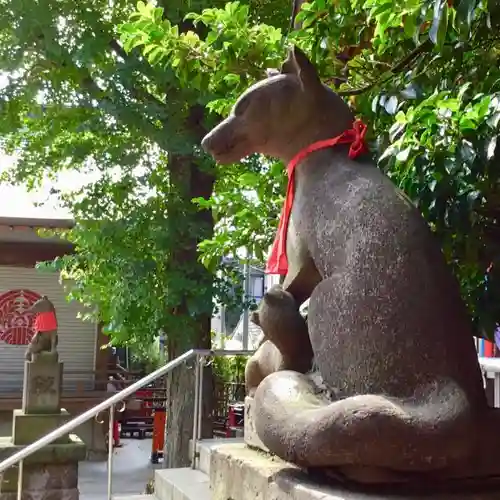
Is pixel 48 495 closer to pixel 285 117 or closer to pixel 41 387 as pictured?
pixel 41 387

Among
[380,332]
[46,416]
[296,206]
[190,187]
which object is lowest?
[46,416]

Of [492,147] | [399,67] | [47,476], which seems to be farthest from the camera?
[47,476]

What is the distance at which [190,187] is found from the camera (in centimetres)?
693

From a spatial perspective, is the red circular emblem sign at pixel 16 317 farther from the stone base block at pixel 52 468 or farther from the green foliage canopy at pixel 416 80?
the green foliage canopy at pixel 416 80

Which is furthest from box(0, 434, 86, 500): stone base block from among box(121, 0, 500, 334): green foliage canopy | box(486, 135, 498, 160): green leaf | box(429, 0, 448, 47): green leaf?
box(429, 0, 448, 47): green leaf

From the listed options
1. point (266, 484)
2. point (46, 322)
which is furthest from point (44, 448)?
point (266, 484)

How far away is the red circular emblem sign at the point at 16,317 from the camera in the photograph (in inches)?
495

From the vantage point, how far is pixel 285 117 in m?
2.36

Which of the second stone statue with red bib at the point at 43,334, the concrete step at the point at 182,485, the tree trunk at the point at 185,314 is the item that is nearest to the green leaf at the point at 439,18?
the concrete step at the point at 182,485

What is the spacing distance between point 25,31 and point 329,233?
505cm

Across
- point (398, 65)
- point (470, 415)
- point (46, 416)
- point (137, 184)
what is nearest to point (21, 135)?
point (137, 184)

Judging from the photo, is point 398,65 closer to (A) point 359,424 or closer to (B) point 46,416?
(A) point 359,424

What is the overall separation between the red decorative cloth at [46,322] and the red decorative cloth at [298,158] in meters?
6.72

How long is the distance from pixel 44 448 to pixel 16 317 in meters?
5.99
